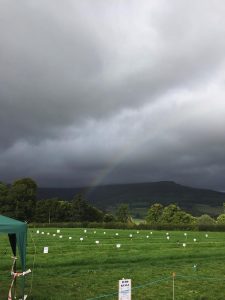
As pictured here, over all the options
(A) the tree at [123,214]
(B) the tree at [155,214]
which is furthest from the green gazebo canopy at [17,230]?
(A) the tree at [123,214]

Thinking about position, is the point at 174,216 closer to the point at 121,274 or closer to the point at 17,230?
the point at 121,274

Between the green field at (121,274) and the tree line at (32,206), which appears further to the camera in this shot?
the tree line at (32,206)

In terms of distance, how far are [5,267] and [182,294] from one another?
518 inches

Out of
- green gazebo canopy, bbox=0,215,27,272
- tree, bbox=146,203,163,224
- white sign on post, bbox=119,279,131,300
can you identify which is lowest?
white sign on post, bbox=119,279,131,300

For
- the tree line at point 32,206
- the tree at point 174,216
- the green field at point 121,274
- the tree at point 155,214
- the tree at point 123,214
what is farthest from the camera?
the tree at point 123,214

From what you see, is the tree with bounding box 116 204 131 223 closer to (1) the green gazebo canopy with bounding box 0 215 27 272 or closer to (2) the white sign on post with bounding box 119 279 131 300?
(1) the green gazebo canopy with bounding box 0 215 27 272

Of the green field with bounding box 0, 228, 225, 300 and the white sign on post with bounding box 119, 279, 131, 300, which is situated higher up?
the white sign on post with bounding box 119, 279, 131, 300

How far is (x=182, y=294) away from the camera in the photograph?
2169cm

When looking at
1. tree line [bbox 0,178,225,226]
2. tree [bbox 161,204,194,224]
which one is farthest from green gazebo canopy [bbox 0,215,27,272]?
tree [bbox 161,204,194,224]

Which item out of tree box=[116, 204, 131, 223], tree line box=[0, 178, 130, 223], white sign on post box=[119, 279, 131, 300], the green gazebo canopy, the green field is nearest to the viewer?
white sign on post box=[119, 279, 131, 300]

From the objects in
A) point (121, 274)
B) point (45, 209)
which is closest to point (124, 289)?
point (121, 274)

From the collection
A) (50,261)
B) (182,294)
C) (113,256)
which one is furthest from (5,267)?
(182,294)

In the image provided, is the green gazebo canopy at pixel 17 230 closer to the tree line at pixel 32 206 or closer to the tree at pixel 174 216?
the tree line at pixel 32 206

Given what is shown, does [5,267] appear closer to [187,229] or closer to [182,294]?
[182,294]
